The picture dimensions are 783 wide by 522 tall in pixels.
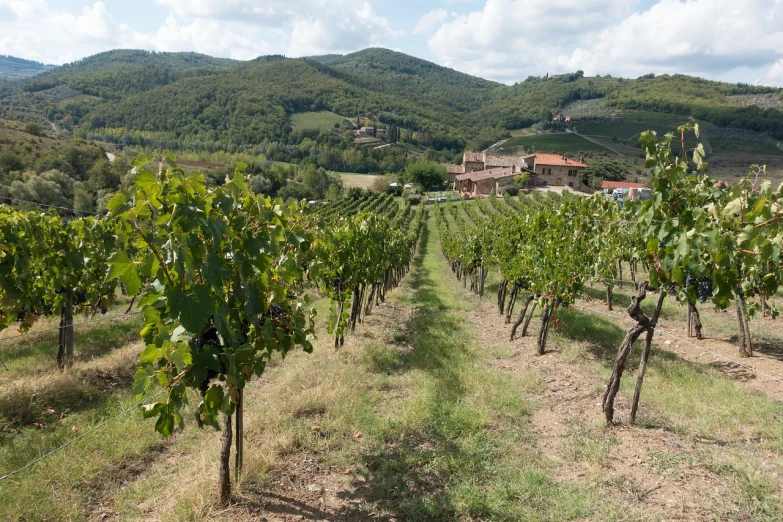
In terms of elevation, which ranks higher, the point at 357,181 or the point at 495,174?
the point at 495,174

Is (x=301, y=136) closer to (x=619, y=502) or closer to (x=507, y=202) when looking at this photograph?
(x=507, y=202)

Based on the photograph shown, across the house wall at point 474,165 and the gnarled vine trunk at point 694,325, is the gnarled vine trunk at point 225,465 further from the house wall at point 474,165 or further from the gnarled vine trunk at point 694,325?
the house wall at point 474,165

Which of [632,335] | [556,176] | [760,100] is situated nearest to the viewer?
[632,335]

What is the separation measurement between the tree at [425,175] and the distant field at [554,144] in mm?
35960

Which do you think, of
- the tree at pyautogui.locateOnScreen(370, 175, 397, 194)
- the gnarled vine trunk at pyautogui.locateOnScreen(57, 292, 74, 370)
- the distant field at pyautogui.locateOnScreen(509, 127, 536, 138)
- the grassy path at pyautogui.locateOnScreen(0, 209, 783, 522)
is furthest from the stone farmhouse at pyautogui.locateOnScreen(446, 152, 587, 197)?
the distant field at pyautogui.locateOnScreen(509, 127, 536, 138)

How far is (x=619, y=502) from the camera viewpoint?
3820 mm

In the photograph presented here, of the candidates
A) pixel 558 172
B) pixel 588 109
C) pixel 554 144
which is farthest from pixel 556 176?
pixel 588 109

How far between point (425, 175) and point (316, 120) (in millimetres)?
80906

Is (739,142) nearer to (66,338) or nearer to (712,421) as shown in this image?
(712,421)

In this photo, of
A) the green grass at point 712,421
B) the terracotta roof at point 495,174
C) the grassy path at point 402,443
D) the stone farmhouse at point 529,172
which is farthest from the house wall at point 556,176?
the grassy path at point 402,443

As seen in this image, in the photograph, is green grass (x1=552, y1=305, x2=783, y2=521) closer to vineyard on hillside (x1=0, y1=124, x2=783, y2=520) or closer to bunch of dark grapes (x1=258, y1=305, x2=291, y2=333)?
vineyard on hillside (x1=0, y1=124, x2=783, y2=520)

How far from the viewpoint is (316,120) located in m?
151

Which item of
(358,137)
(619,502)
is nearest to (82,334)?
(619,502)

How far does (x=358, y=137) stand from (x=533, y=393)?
465 feet
